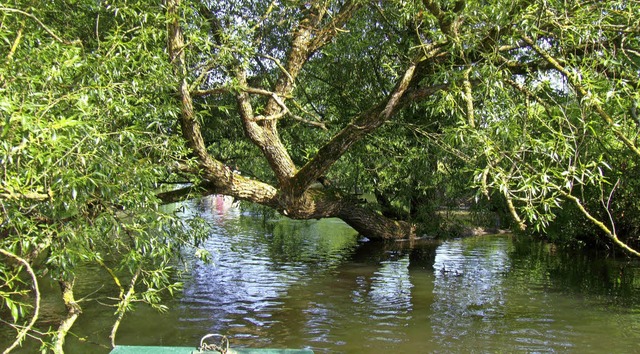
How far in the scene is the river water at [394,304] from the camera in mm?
7289

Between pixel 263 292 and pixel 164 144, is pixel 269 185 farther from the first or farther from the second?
pixel 164 144

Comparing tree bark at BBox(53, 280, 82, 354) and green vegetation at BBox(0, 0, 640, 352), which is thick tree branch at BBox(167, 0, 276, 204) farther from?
tree bark at BBox(53, 280, 82, 354)

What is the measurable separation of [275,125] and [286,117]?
4.87ft

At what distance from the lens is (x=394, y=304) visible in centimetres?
929

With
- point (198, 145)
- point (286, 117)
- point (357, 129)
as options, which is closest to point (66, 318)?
point (198, 145)

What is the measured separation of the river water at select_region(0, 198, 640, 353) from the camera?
7.29 metres

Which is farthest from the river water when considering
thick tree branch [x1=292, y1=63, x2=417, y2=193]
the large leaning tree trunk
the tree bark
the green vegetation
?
thick tree branch [x1=292, y1=63, x2=417, y2=193]

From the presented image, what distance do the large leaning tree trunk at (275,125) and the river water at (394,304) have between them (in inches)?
73.7

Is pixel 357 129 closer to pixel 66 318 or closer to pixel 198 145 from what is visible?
pixel 198 145

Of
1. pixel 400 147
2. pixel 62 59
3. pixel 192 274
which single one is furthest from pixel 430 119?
pixel 62 59

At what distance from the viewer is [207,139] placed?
1187 centimetres

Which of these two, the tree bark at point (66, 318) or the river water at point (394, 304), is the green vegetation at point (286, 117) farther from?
the river water at point (394, 304)

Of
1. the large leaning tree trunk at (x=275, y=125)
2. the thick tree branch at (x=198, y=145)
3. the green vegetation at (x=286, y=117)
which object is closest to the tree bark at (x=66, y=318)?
the green vegetation at (x=286, y=117)

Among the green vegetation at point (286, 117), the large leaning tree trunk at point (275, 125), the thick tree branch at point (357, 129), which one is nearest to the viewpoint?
the green vegetation at point (286, 117)
